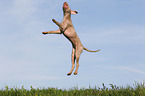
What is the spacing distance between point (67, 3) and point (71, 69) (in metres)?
2.34

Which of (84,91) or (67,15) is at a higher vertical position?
(67,15)

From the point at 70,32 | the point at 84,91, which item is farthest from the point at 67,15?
the point at 84,91

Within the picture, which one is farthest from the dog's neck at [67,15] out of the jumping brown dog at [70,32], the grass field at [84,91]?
the grass field at [84,91]

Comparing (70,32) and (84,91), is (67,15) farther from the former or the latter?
(84,91)

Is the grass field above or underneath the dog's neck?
underneath

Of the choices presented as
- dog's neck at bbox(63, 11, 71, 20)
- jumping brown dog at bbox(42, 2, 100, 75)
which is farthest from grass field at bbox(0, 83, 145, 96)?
dog's neck at bbox(63, 11, 71, 20)

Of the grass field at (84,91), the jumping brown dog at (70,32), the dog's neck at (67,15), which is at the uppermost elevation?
the dog's neck at (67,15)

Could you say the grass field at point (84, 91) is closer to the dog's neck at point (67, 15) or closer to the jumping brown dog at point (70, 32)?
the jumping brown dog at point (70, 32)

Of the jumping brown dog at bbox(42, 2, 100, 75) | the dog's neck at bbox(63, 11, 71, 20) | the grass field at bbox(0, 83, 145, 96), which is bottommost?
the grass field at bbox(0, 83, 145, 96)

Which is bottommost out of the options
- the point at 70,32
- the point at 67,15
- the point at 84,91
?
the point at 84,91

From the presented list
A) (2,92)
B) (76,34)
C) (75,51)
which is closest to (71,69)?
(75,51)

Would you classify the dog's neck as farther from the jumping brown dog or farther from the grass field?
the grass field

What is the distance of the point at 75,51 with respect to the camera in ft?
25.6

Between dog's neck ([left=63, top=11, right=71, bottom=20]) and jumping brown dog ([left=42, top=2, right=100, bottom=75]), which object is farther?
dog's neck ([left=63, top=11, right=71, bottom=20])
